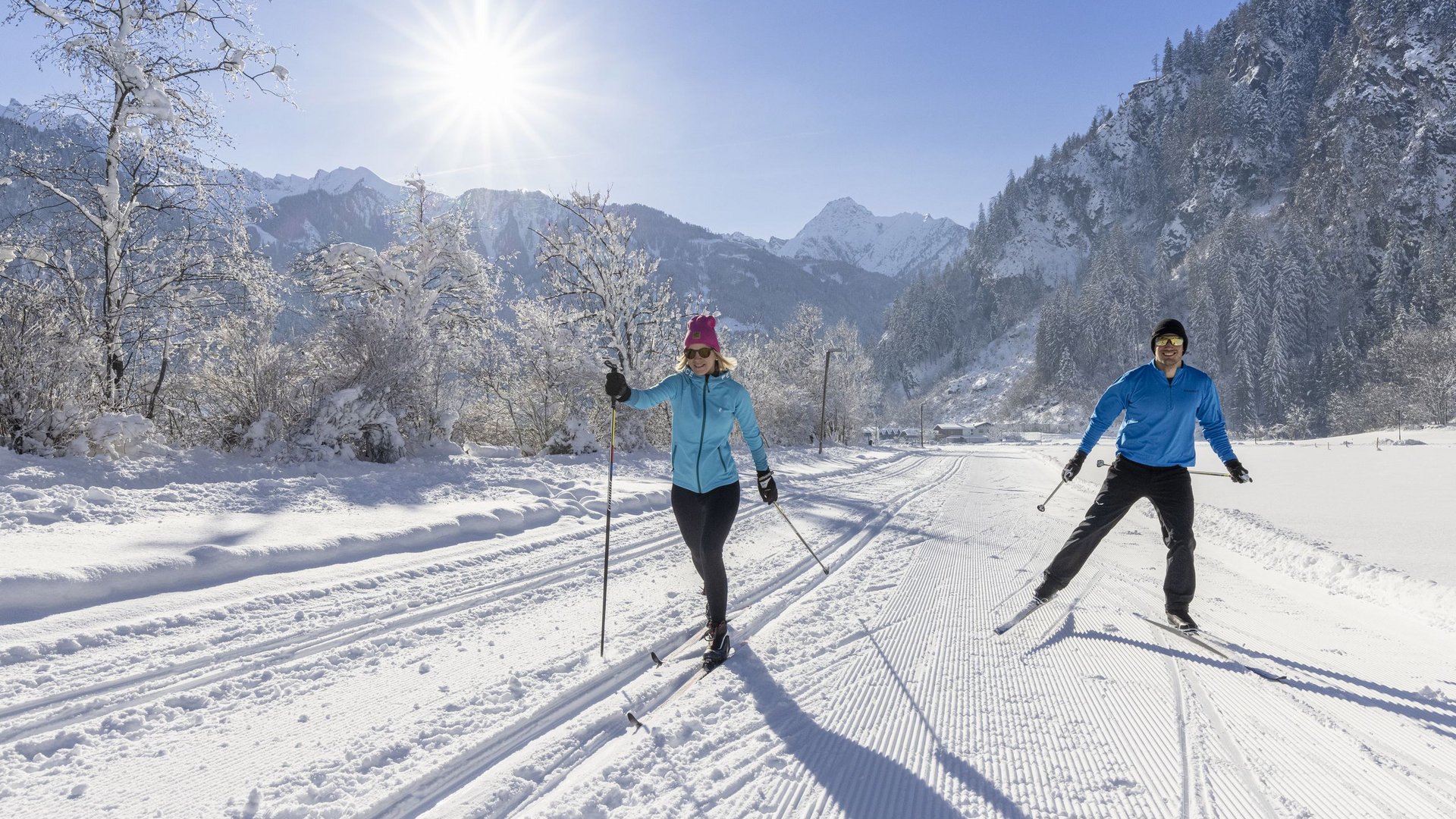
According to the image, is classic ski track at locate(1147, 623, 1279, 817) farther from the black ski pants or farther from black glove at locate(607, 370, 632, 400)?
black glove at locate(607, 370, 632, 400)

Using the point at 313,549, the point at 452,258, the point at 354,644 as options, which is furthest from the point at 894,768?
the point at 452,258

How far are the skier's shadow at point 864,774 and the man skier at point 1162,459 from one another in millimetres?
2354

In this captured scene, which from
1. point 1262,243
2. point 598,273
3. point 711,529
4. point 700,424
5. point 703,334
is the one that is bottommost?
point 711,529

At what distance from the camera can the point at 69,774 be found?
2295 mm

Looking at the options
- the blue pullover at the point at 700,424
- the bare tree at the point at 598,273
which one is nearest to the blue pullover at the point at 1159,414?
the blue pullover at the point at 700,424

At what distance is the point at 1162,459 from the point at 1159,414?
303mm

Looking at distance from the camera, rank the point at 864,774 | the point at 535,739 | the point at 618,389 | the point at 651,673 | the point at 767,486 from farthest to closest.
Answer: the point at 767,486 → the point at 618,389 → the point at 651,673 → the point at 535,739 → the point at 864,774

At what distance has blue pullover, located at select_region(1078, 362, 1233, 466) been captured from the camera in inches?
159

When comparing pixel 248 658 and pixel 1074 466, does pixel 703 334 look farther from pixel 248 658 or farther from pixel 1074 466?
pixel 248 658


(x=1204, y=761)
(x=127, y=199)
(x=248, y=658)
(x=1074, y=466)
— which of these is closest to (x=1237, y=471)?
(x=1074, y=466)

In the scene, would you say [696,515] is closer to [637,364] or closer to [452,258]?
[452,258]

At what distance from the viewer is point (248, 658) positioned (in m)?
3.37

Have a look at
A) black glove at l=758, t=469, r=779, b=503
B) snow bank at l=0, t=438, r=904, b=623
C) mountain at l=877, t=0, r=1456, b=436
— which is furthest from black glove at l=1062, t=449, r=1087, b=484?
mountain at l=877, t=0, r=1456, b=436

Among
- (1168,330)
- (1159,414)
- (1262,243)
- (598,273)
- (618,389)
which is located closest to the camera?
(618,389)
